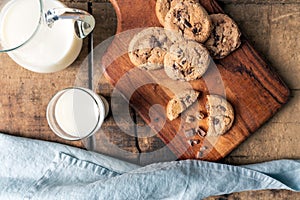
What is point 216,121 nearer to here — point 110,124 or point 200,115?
point 200,115

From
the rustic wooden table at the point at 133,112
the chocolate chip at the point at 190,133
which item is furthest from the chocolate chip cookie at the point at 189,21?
the chocolate chip at the point at 190,133

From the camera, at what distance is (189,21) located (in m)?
1.27

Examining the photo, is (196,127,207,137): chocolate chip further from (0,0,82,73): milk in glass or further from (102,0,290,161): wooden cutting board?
(0,0,82,73): milk in glass

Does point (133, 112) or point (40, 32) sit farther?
point (133, 112)

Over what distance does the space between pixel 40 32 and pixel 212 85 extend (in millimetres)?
433

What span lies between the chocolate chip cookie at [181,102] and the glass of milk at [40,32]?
0.87 feet

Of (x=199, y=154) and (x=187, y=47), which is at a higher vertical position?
(x=187, y=47)

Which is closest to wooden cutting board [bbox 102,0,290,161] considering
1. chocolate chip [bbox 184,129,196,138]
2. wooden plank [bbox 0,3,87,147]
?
chocolate chip [bbox 184,129,196,138]

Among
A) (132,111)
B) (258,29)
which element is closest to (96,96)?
(132,111)

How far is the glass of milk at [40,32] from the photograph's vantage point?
4.02 ft

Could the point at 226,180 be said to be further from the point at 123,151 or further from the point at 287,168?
the point at 123,151

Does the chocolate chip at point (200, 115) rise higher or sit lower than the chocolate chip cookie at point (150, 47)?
lower

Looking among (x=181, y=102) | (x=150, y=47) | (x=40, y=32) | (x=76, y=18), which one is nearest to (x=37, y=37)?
(x=40, y=32)

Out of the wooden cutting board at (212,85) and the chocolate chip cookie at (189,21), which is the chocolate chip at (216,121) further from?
the chocolate chip cookie at (189,21)
